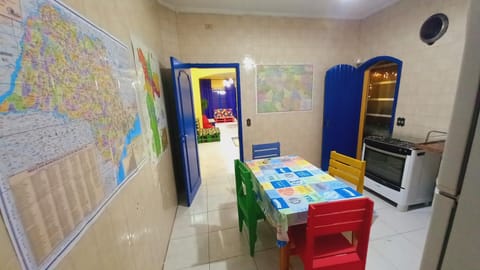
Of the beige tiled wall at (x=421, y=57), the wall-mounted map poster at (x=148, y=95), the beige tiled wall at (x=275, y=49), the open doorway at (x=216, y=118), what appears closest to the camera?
the wall-mounted map poster at (x=148, y=95)

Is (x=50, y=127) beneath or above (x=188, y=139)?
above

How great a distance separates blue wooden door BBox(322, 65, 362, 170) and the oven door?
2.39 feet

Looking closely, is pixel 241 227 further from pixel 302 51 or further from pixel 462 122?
pixel 302 51

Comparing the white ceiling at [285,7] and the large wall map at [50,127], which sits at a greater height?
the white ceiling at [285,7]

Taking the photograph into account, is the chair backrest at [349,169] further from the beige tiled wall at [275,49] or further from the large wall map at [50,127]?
the large wall map at [50,127]

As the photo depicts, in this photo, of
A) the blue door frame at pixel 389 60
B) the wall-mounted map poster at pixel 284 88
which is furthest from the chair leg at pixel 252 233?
the blue door frame at pixel 389 60

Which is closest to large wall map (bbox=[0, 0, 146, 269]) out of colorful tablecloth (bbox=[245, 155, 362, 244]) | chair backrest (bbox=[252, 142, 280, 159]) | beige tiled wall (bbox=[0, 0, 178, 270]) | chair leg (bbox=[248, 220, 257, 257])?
beige tiled wall (bbox=[0, 0, 178, 270])

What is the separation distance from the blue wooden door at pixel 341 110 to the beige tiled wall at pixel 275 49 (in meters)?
0.13

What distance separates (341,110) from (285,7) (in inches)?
78.5

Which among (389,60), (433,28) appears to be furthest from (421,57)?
(389,60)

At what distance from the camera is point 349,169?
1.85 metres

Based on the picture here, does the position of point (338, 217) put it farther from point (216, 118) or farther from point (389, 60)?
point (216, 118)

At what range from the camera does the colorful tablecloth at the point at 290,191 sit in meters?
1.25

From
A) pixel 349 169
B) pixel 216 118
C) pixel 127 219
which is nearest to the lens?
pixel 127 219
